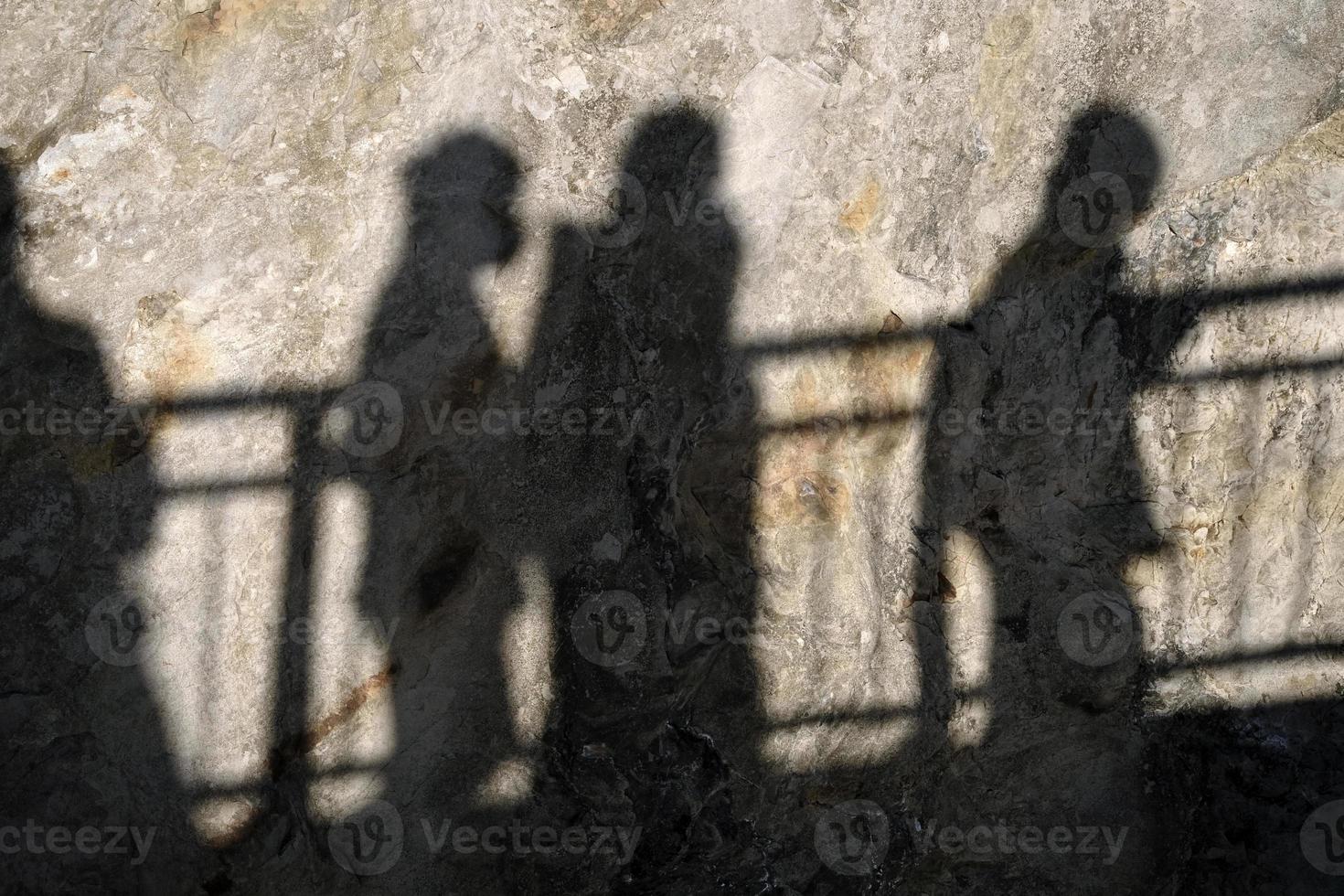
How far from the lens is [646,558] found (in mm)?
3312

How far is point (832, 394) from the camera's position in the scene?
10.6 feet

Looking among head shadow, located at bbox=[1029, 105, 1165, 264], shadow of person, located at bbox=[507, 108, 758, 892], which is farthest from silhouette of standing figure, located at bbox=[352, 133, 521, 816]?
head shadow, located at bbox=[1029, 105, 1165, 264]

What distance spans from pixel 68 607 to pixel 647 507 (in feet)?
5.21

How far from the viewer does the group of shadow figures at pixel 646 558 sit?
9.80 feet

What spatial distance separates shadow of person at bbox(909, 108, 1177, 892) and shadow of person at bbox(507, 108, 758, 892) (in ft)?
2.26

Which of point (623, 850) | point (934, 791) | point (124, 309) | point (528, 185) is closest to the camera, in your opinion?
point (124, 309)

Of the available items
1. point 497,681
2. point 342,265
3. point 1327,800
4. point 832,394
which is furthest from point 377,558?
point 1327,800

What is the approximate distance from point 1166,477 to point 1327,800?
3.46 feet

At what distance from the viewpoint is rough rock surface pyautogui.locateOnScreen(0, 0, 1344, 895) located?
2959 millimetres

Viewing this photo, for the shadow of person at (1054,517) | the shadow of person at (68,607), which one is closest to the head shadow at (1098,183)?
the shadow of person at (1054,517)

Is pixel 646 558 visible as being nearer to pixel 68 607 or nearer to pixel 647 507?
pixel 647 507

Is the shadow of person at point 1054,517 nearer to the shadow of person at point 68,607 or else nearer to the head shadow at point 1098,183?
the head shadow at point 1098,183

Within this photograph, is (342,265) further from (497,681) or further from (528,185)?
(497,681)

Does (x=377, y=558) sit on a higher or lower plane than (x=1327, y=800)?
higher
